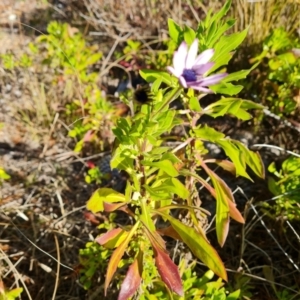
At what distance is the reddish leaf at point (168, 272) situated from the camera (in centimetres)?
106

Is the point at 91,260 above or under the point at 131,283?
under

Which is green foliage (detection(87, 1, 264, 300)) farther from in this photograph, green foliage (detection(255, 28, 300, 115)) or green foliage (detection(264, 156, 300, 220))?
green foliage (detection(255, 28, 300, 115))

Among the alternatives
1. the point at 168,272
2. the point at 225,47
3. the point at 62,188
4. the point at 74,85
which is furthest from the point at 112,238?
the point at 74,85

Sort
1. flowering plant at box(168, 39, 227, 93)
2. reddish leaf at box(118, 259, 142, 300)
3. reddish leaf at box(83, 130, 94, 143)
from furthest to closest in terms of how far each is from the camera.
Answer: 1. reddish leaf at box(83, 130, 94, 143)
2. reddish leaf at box(118, 259, 142, 300)
3. flowering plant at box(168, 39, 227, 93)

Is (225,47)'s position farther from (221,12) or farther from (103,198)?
(103,198)

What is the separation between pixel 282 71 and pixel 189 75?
36.9 inches

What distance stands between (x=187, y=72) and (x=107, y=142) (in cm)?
109

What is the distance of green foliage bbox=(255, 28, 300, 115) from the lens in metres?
1.71

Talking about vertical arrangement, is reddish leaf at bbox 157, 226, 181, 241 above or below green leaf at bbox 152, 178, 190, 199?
below

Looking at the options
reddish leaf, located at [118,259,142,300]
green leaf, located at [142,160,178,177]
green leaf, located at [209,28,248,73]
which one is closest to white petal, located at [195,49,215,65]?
green leaf, located at [209,28,248,73]

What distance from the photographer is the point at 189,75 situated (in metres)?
0.92

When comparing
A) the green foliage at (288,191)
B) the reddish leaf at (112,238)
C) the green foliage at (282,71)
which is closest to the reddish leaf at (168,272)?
the reddish leaf at (112,238)

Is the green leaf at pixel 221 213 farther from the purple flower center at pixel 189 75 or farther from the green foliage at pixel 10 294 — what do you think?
the green foliage at pixel 10 294

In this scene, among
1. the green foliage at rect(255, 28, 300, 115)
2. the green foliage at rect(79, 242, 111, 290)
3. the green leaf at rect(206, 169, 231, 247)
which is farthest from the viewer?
the green foliage at rect(255, 28, 300, 115)
